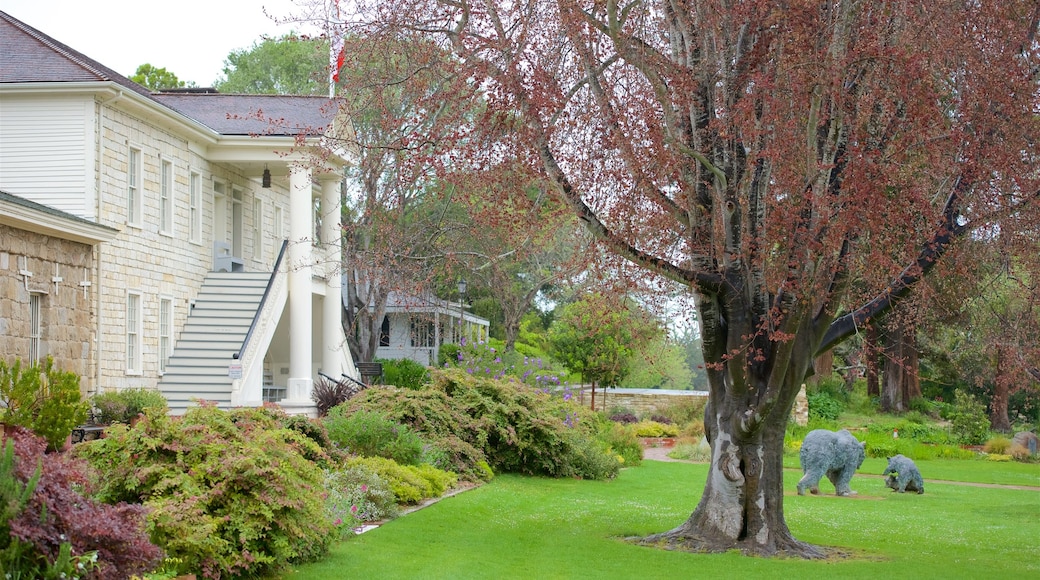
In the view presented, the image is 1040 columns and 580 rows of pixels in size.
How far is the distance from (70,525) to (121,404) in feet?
49.8

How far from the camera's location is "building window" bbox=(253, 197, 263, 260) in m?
30.1

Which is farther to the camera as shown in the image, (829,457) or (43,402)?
(829,457)

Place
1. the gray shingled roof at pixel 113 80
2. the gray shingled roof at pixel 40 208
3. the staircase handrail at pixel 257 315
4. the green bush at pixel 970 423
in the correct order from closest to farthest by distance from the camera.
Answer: the gray shingled roof at pixel 40 208 → the gray shingled roof at pixel 113 80 → the staircase handrail at pixel 257 315 → the green bush at pixel 970 423

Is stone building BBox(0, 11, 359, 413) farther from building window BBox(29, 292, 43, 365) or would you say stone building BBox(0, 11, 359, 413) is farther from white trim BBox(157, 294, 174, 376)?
building window BBox(29, 292, 43, 365)

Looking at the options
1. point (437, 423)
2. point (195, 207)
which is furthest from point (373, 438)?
point (195, 207)

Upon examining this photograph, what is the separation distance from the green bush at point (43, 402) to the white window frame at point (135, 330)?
7.51 meters

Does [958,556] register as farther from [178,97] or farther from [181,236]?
[178,97]

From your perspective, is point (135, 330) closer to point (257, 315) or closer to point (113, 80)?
point (257, 315)

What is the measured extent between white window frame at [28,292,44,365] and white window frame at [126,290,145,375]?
3.87 meters

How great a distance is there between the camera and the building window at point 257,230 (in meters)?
30.1

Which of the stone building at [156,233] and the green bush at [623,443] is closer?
the stone building at [156,233]

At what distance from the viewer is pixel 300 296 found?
27.7 meters

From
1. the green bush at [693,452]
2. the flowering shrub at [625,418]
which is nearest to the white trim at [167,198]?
the green bush at [693,452]

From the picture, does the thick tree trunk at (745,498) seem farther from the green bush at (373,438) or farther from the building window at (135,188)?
the building window at (135,188)
